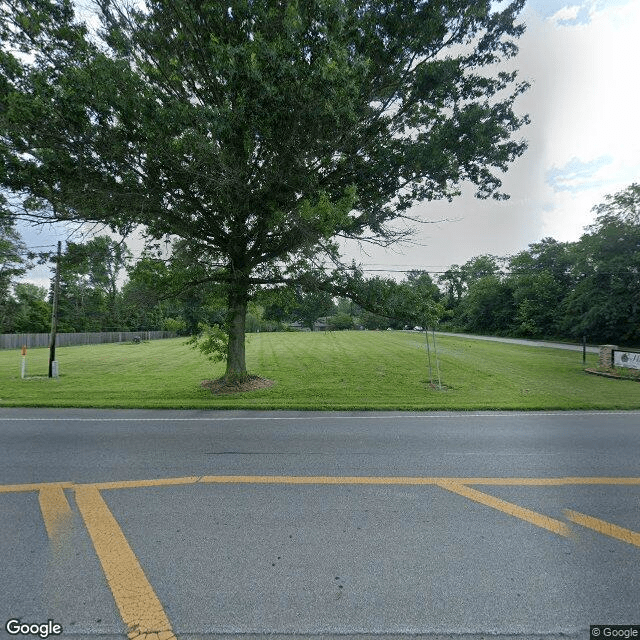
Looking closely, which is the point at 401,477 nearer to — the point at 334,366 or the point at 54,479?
the point at 54,479

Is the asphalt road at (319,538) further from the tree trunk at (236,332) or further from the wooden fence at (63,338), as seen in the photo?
the wooden fence at (63,338)

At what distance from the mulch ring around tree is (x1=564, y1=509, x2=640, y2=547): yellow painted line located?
340 inches

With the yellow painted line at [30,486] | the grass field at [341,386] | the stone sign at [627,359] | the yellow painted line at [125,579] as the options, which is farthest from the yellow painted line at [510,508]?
the stone sign at [627,359]

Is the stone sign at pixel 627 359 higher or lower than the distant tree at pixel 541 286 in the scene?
lower

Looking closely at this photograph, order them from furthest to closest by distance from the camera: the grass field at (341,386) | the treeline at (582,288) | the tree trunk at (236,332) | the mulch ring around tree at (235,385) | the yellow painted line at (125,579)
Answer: the treeline at (582,288), the tree trunk at (236,332), the mulch ring around tree at (235,385), the grass field at (341,386), the yellow painted line at (125,579)

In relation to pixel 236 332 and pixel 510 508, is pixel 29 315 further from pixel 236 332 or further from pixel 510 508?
pixel 510 508

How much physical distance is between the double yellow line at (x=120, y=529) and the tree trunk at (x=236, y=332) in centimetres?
721

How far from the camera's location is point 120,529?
308cm

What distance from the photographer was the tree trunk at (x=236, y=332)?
36.9 feet

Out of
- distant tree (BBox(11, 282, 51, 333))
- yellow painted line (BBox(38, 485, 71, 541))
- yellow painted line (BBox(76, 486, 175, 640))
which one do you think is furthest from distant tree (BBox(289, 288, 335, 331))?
distant tree (BBox(11, 282, 51, 333))

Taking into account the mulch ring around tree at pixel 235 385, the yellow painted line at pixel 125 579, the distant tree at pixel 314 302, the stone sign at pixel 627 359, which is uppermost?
the distant tree at pixel 314 302

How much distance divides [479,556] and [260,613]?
5.20 feet

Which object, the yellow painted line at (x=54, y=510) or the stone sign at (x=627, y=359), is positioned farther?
the stone sign at (x=627, y=359)

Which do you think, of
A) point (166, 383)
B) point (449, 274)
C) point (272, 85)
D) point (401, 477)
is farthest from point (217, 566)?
point (449, 274)
